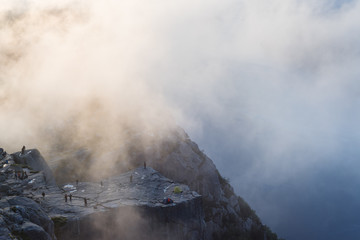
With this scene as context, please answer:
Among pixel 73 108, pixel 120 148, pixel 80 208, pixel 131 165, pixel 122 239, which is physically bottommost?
pixel 122 239

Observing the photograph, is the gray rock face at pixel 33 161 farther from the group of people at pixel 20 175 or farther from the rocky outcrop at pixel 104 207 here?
the group of people at pixel 20 175

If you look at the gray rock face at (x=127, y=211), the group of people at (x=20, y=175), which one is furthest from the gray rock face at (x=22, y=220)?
the group of people at (x=20, y=175)

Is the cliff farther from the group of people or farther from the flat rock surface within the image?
the group of people

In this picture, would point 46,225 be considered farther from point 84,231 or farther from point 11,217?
point 84,231

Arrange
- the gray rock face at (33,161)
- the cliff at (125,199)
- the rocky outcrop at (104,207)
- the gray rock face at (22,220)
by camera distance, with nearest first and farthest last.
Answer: the gray rock face at (22,220) < the rocky outcrop at (104,207) < the cliff at (125,199) < the gray rock face at (33,161)

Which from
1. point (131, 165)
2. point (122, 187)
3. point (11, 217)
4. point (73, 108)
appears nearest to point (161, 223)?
point (122, 187)

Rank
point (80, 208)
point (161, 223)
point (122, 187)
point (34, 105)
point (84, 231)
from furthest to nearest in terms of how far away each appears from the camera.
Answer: point (34, 105)
point (122, 187)
point (161, 223)
point (80, 208)
point (84, 231)

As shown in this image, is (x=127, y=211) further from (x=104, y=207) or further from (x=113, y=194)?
(x=113, y=194)

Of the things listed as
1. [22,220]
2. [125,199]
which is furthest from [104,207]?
[22,220]

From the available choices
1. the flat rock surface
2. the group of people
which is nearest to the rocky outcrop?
the flat rock surface

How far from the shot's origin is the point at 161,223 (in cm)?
→ 3500

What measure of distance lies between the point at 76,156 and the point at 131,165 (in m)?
11.5

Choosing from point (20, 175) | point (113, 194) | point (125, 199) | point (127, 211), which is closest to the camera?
point (127, 211)

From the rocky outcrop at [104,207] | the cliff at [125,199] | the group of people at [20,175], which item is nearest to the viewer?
the rocky outcrop at [104,207]
